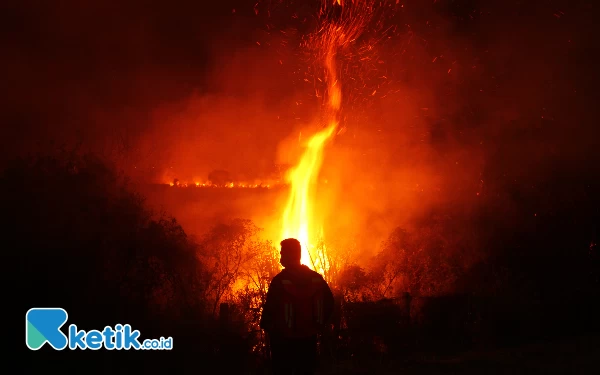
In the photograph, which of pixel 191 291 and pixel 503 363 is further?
pixel 191 291

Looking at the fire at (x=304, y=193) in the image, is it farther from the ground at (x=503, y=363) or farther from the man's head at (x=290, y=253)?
the man's head at (x=290, y=253)

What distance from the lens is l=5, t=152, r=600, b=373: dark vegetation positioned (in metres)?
8.76

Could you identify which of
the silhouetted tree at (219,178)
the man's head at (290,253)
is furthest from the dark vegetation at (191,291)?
the silhouetted tree at (219,178)

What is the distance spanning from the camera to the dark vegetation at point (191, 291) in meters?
8.76

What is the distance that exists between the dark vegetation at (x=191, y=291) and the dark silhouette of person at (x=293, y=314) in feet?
10.3

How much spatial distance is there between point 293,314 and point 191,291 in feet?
16.0

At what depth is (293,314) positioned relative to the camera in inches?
232

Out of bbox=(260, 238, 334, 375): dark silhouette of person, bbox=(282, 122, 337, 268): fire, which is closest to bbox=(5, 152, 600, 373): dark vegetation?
bbox=(282, 122, 337, 268): fire

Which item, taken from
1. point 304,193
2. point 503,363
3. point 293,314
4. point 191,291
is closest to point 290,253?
point 293,314

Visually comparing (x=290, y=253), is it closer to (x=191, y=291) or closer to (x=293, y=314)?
(x=293, y=314)

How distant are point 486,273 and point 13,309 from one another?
34.7ft

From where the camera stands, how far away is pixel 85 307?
880 centimetres

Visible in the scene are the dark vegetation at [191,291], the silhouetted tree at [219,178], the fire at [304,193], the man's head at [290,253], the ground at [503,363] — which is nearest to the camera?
the man's head at [290,253]

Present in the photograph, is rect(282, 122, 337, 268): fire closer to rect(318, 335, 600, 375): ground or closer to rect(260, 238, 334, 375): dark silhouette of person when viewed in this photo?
rect(318, 335, 600, 375): ground
